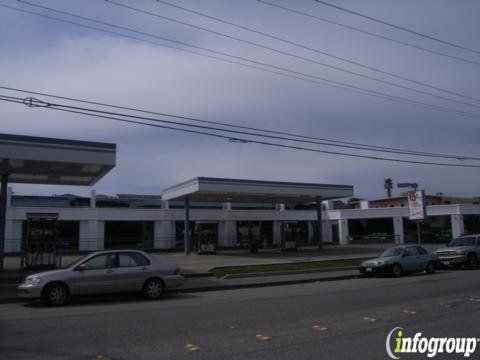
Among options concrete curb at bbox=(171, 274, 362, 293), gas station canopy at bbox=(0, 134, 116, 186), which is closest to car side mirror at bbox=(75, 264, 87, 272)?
concrete curb at bbox=(171, 274, 362, 293)

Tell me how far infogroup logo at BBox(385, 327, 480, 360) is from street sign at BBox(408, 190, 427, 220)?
66.9 ft

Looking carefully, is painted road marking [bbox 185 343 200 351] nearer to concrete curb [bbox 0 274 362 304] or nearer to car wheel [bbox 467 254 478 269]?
concrete curb [bbox 0 274 362 304]

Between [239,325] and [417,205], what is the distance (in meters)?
20.9

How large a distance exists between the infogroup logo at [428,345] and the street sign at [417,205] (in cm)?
2038

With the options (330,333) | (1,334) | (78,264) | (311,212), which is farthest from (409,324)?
(311,212)

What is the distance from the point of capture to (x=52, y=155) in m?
20.0

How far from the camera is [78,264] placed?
13.5m

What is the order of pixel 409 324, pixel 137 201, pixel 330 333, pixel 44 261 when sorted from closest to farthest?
1. pixel 330 333
2. pixel 409 324
3. pixel 44 261
4. pixel 137 201

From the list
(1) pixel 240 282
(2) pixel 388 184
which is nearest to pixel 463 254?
(1) pixel 240 282

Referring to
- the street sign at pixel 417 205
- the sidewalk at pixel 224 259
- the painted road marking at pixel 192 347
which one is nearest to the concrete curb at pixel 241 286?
the sidewalk at pixel 224 259

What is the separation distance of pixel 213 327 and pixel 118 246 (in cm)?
3350

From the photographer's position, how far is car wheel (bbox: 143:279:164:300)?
1405cm

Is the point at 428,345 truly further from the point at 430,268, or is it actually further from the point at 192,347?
the point at 430,268

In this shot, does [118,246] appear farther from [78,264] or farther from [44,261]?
[78,264]
